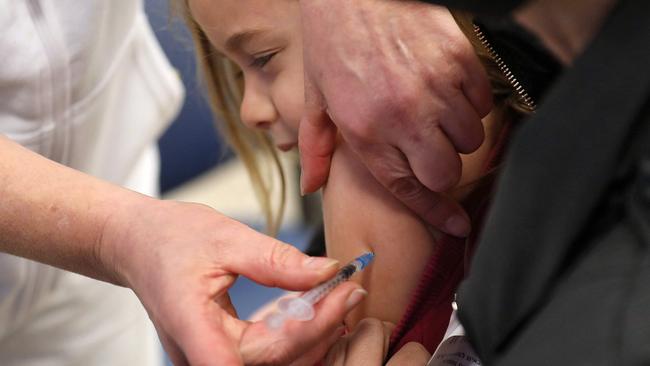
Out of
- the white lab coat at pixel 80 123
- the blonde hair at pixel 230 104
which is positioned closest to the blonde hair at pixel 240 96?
the blonde hair at pixel 230 104

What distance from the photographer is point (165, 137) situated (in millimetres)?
2152

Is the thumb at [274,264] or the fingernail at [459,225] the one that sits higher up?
the thumb at [274,264]

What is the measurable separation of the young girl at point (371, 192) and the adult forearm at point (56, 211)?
0.88 ft

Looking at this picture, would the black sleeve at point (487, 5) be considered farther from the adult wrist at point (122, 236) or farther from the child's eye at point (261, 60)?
the child's eye at point (261, 60)

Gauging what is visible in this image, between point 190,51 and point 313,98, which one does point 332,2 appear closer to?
point 313,98

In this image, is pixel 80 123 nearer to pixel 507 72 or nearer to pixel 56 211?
pixel 56 211

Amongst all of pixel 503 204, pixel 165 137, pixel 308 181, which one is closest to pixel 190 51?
pixel 165 137

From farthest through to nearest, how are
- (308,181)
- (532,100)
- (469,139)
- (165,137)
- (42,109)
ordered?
(165,137), (42,109), (308,181), (469,139), (532,100)

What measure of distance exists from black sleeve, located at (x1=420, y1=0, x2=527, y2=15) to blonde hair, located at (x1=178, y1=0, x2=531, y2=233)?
0.44 meters

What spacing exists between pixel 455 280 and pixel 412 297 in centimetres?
5

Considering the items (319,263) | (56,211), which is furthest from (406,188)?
(56,211)

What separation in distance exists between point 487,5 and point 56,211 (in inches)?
24.3

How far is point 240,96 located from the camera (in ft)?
4.87

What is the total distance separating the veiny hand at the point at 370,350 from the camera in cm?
99
